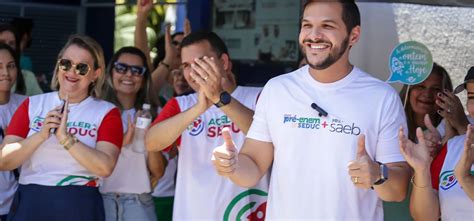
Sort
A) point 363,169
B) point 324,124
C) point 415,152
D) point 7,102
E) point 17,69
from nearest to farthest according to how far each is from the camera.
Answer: point 363,169 → point 415,152 → point 324,124 → point 7,102 → point 17,69

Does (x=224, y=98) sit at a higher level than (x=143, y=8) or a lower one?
lower

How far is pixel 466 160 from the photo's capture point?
2980mm

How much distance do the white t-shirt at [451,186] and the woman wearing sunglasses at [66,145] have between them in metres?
1.44

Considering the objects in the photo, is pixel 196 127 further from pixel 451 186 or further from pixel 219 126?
pixel 451 186

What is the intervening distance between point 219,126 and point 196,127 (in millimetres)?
105

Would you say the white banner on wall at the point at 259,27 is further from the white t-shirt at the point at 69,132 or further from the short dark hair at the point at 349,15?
the short dark hair at the point at 349,15

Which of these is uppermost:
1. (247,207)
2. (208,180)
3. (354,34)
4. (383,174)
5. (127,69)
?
(354,34)

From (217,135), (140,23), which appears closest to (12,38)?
(140,23)

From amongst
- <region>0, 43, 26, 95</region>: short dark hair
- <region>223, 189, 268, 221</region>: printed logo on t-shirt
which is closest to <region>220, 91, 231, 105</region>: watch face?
<region>223, 189, 268, 221</region>: printed logo on t-shirt

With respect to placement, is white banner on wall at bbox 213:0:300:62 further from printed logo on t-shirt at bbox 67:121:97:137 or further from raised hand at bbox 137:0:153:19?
printed logo on t-shirt at bbox 67:121:97:137

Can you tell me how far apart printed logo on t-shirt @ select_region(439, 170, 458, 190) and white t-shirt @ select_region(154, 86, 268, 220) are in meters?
0.83

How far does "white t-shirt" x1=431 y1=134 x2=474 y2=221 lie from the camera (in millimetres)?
3195

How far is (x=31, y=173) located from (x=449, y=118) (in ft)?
6.27

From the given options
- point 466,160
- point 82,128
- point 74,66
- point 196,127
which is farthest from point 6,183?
point 466,160
